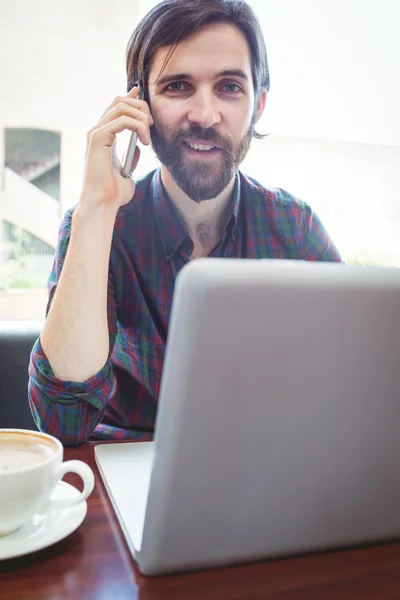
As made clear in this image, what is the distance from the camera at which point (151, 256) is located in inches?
46.6

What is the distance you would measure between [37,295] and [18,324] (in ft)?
9.68

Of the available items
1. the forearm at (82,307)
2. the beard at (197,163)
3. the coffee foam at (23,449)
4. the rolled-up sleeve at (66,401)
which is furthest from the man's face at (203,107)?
the coffee foam at (23,449)

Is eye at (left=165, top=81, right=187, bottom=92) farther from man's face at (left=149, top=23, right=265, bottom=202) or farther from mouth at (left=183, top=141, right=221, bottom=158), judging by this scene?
mouth at (left=183, top=141, right=221, bottom=158)

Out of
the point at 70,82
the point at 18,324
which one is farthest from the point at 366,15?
the point at 18,324

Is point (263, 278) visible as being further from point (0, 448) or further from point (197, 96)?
point (197, 96)

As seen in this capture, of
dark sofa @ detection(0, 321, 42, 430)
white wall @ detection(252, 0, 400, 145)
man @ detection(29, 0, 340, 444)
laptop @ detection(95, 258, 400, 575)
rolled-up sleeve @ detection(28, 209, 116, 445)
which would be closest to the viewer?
laptop @ detection(95, 258, 400, 575)

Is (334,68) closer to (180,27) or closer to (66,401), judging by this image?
(180,27)

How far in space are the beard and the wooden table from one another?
2.85ft

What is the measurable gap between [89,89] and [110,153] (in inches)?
140

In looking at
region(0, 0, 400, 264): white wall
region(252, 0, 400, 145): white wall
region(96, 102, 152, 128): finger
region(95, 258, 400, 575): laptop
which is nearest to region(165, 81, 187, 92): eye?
region(96, 102, 152, 128): finger

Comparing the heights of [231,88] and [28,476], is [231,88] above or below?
above

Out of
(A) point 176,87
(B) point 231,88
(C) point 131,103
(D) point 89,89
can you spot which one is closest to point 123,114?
(C) point 131,103

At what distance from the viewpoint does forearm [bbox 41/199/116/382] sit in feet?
2.90

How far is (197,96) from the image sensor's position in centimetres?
116
